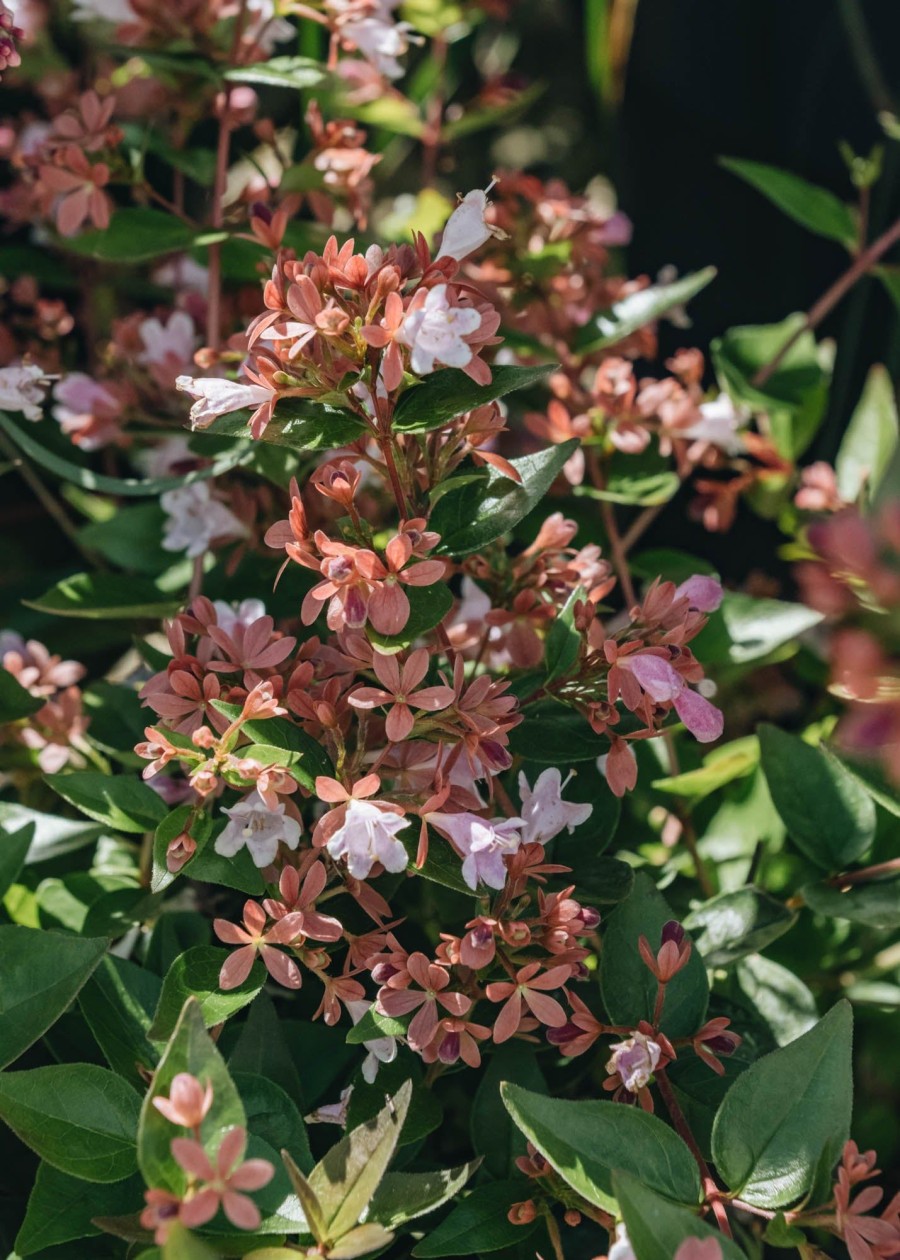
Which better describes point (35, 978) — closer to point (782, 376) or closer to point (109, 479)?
point (109, 479)

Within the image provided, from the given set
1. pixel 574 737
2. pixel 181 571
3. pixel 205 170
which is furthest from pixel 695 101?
pixel 574 737

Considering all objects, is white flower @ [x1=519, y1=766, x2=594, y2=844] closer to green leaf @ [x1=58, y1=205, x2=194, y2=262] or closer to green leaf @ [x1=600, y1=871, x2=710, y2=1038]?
green leaf @ [x1=600, y1=871, x2=710, y2=1038]

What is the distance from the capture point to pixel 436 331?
0.49 meters

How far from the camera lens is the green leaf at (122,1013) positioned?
585mm

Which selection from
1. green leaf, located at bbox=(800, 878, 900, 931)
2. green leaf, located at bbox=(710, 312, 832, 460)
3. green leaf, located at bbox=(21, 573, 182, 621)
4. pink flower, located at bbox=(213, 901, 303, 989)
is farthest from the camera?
green leaf, located at bbox=(710, 312, 832, 460)

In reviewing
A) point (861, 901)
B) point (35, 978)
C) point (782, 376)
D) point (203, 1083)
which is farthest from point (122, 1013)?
point (782, 376)

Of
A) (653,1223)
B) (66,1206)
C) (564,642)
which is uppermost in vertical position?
(564,642)

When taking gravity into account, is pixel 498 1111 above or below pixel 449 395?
below

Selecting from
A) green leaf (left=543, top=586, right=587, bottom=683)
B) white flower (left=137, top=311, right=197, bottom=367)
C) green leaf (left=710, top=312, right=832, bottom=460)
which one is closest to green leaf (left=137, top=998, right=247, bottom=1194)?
green leaf (left=543, top=586, right=587, bottom=683)

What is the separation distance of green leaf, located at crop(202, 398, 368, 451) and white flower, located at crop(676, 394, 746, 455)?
0.33 metres

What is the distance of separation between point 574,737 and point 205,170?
19.1 inches

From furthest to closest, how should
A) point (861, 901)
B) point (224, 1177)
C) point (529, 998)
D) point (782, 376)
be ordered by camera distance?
point (782, 376) < point (861, 901) < point (529, 998) < point (224, 1177)

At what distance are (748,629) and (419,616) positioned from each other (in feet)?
1.07

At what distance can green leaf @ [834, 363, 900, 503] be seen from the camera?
2.97 ft
